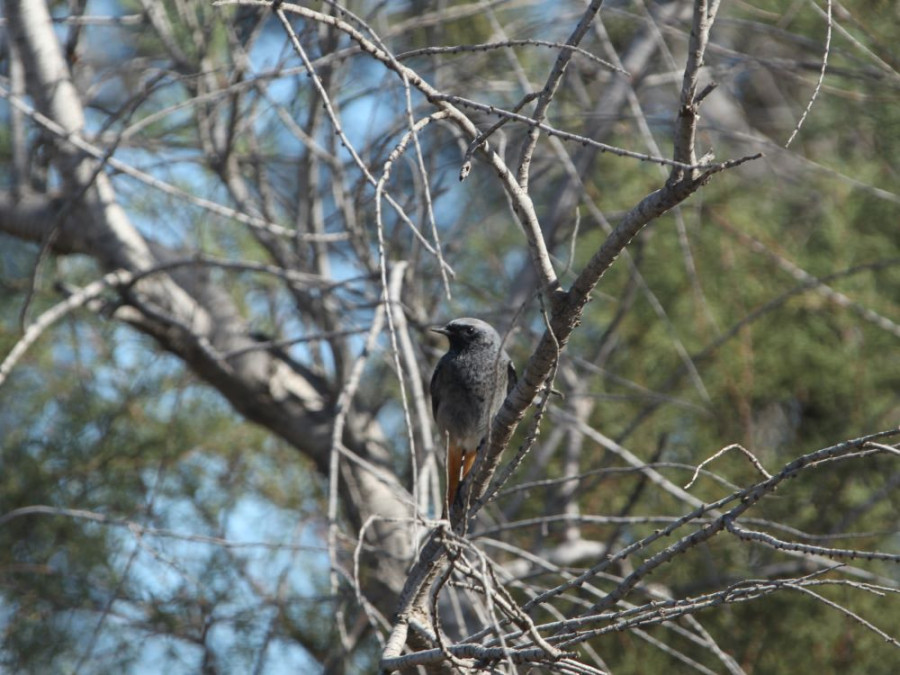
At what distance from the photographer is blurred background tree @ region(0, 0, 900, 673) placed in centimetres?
391

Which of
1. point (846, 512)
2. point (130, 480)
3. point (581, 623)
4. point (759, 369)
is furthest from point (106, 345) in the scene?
point (581, 623)

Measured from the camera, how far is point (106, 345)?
5.13m

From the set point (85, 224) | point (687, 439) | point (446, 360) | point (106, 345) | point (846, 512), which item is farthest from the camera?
point (106, 345)

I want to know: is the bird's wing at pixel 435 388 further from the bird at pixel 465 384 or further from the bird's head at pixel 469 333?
the bird's head at pixel 469 333

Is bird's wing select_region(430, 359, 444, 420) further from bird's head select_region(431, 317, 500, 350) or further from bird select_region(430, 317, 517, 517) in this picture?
bird's head select_region(431, 317, 500, 350)

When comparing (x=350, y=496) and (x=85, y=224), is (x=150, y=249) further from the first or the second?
(x=350, y=496)

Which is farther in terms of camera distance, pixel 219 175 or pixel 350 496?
pixel 219 175

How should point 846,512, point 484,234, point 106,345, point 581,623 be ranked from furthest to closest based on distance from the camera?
point 484,234 < point 106,345 < point 846,512 < point 581,623

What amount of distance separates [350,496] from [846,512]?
2216mm

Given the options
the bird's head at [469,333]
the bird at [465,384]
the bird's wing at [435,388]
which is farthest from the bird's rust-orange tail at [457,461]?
the bird's head at [469,333]

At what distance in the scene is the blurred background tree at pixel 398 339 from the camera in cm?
391

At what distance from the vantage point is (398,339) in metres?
3.56

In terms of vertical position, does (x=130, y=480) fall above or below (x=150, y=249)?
below

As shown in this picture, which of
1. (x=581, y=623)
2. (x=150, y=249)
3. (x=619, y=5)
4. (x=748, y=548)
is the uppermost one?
(x=619, y=5)
